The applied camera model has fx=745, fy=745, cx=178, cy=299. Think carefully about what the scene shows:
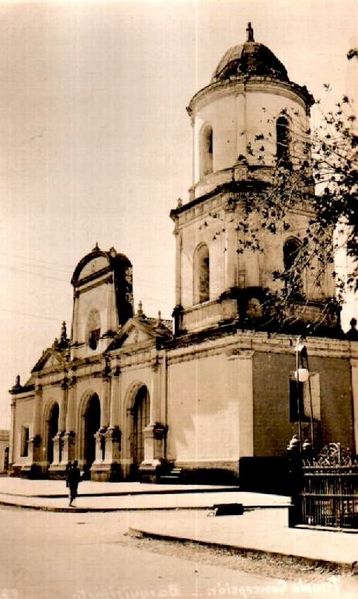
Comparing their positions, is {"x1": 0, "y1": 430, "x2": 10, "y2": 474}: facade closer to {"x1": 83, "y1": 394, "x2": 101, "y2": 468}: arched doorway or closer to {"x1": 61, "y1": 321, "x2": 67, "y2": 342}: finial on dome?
{"x1": 61, "y1": 321, "x2": 67, "y2": 342}: finial on dome

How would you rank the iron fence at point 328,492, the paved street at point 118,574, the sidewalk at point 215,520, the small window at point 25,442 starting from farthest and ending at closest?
the small window at point 25,442 < the iron fence at point 328,492 < the sidewalk at point 215,520 < the paved street at point 118,574

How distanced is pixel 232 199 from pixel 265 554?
59.1ft

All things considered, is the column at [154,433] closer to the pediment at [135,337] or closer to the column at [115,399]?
the pediment at [135,337]

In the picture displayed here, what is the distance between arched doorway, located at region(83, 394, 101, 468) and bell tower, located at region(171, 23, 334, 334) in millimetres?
9033

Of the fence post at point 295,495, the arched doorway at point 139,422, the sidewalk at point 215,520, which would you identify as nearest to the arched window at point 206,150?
the arched doorway at point 139,422

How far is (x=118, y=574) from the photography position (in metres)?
8.38

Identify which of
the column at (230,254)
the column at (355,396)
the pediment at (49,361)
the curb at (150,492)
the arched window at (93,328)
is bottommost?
the curb at (150,492)

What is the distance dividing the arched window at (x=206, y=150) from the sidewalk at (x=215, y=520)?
39.7 ft

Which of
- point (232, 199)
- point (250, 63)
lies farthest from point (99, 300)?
point (250, 63)

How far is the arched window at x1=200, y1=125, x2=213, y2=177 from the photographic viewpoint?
29.2 metres

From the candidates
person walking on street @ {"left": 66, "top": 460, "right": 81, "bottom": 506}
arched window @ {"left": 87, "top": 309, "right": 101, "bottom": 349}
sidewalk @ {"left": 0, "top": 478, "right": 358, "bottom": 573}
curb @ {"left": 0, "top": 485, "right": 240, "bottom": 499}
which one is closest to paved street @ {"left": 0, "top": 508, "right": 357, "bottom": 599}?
sidewalk @ {"left": 0, "top": 478, "right": 358, "bottom": 573}

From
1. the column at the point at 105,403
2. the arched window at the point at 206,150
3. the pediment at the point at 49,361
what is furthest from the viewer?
the pediment at the point at 49,361

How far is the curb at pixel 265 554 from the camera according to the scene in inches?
336

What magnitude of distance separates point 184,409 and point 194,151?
1019 centimetres
